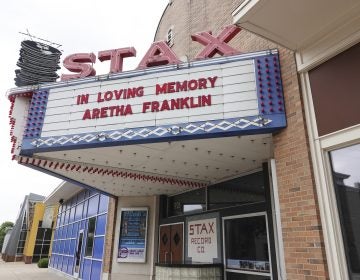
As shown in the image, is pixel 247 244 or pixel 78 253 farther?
pixel 78 253

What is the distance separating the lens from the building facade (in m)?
4.99

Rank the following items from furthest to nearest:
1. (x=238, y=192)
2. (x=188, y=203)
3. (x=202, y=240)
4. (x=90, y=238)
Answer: (x=90, y=238)
(x=188, y=203)
(x=202, y=240)
(x=238, y=192)

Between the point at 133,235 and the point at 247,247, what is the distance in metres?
5.50

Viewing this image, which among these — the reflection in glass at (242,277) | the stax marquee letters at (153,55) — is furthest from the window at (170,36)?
the reflection in glass at (242,277)

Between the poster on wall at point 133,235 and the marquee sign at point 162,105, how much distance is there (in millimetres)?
6048

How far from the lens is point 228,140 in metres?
6.54

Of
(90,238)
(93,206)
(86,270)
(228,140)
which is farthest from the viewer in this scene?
(93,206)

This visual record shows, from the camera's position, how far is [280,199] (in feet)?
18.3

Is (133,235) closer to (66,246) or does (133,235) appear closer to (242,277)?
(242,277)

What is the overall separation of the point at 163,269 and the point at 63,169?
385 cm

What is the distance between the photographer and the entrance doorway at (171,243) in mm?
10773

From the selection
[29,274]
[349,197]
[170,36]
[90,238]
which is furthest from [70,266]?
[349,197]

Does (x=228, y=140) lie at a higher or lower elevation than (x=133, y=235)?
higher

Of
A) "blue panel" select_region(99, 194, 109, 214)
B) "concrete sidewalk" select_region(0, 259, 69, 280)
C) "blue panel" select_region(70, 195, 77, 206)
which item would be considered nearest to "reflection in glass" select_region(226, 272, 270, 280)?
"blue panel" select_region(99, 194, 109, 214)
